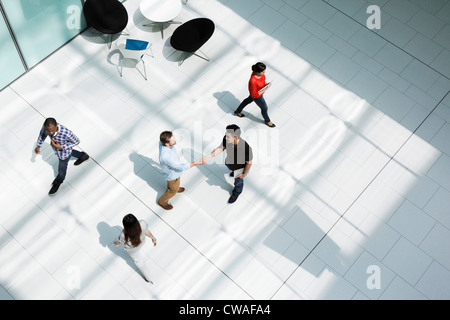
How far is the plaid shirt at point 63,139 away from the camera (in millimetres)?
6918

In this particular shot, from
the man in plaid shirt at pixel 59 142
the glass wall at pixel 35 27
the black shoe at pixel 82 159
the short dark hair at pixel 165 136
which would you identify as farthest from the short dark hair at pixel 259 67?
the glass wall at pixel 35 27

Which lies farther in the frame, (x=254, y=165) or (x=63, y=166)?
(x=254, y=165)

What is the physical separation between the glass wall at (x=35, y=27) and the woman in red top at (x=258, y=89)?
333cm

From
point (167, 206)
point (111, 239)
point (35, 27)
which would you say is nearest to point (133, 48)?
point (35, 27)

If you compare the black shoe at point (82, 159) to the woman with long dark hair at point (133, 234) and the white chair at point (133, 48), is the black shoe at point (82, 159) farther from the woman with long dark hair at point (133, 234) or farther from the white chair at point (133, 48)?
the woman with long dark hair at point (133, 234)

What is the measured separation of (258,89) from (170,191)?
2021 mm

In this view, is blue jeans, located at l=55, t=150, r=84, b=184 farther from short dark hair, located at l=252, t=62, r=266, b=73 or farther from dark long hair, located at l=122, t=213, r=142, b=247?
short dark hair, located at l=252, t=62, r=266, b=73

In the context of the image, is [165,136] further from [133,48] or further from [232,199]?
[133,48]

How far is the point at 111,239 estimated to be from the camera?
7352 millimetres

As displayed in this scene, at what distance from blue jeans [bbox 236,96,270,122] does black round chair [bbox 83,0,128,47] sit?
2.52 meters

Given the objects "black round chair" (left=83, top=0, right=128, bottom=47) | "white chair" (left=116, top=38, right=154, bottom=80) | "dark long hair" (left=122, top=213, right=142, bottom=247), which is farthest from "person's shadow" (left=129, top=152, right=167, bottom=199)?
"black round chair" (left=83, top=0, right=128, bottom=47)

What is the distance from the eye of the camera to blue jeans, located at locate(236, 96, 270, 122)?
793 cm

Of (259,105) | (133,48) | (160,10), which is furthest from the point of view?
(160,10)
